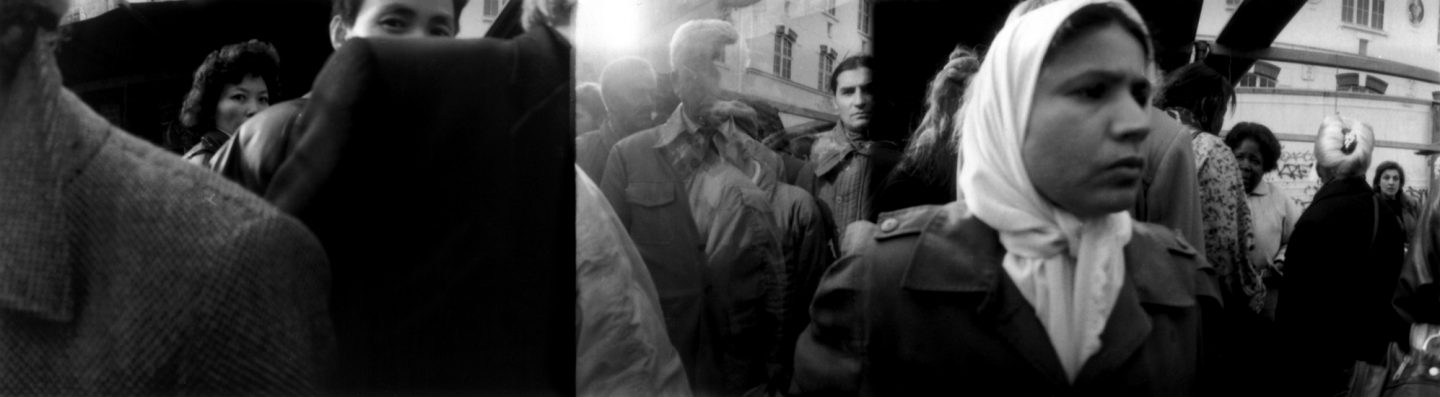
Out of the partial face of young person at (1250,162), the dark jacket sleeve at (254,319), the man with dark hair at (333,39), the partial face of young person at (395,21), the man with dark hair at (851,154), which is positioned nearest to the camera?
the dark jacket sleeve at (254,319)

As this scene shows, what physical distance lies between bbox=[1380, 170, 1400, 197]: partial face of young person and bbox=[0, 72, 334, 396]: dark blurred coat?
2593mm

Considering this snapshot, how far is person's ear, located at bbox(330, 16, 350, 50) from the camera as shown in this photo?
3.17m

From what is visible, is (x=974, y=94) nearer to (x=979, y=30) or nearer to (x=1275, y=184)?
(x=979, y=30)

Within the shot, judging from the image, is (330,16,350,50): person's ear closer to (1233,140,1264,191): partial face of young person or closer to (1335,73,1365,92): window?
(1233,140,1264,191): partial face of young person

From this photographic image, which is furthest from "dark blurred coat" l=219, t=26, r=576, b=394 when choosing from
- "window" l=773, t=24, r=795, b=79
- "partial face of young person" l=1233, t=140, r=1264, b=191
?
"partial face of young person" l=1233, t=140, r=1264, b=191

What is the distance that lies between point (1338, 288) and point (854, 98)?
1365 mm

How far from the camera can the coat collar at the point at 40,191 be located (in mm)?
2842

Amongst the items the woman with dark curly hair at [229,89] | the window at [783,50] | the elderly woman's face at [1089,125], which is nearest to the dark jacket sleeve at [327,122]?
the woman with dark curly hair at [229,89]

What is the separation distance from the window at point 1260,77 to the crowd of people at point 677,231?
0.30ft

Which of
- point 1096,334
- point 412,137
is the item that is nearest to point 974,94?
point 1096,334

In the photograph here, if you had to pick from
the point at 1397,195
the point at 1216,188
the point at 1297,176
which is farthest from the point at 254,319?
the point at 1397,195

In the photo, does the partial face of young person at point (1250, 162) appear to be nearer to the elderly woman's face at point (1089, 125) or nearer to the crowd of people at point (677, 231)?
the crowd of people at point (677, 231)

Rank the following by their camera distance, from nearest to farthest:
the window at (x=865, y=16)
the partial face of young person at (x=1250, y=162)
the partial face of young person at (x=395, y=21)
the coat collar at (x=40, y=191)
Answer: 1. the coat collar at (x=40, y=191)
2. the partial face of young person at (x=395, y=21)
3. the window at (x=865, y=16)
4. the partial face of young person at (x=1250, y=162)

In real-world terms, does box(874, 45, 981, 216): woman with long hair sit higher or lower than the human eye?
lower
